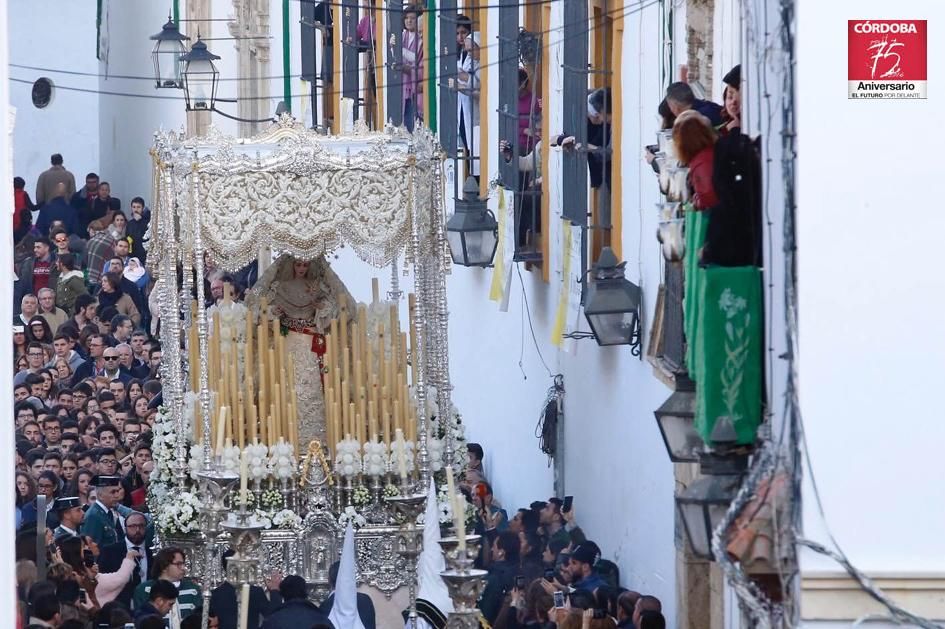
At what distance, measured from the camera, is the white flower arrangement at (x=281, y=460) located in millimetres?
13094

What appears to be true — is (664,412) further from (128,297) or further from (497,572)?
(128,297)

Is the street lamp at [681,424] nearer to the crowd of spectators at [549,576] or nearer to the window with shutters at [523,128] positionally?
the crowd of spectators at [549,576]

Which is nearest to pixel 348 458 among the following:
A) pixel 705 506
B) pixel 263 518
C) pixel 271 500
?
pixel 271 500

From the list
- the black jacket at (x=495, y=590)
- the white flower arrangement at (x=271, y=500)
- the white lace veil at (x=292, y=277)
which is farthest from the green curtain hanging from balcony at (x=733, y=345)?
the white lace veil at (x=292, y=277)

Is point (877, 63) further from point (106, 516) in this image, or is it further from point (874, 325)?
point (106, 516)

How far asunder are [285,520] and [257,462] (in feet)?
1.25

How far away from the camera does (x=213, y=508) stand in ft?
42.8

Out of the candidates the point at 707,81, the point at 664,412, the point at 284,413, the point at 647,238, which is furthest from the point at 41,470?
the point at 664,412

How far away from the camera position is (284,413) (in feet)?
43.8

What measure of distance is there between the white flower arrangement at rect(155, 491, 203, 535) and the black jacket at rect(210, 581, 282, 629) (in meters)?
0.85

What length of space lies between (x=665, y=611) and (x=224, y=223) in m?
3.43

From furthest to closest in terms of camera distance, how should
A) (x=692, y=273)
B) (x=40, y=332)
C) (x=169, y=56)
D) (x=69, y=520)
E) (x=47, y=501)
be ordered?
(x=169, y=56)
(x=40, y=332)
(x=47, y=501)
(x=69, y=520)
(x=692, y=273)

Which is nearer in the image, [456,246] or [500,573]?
[500,573]

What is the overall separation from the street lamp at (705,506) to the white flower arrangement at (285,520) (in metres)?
5.11
